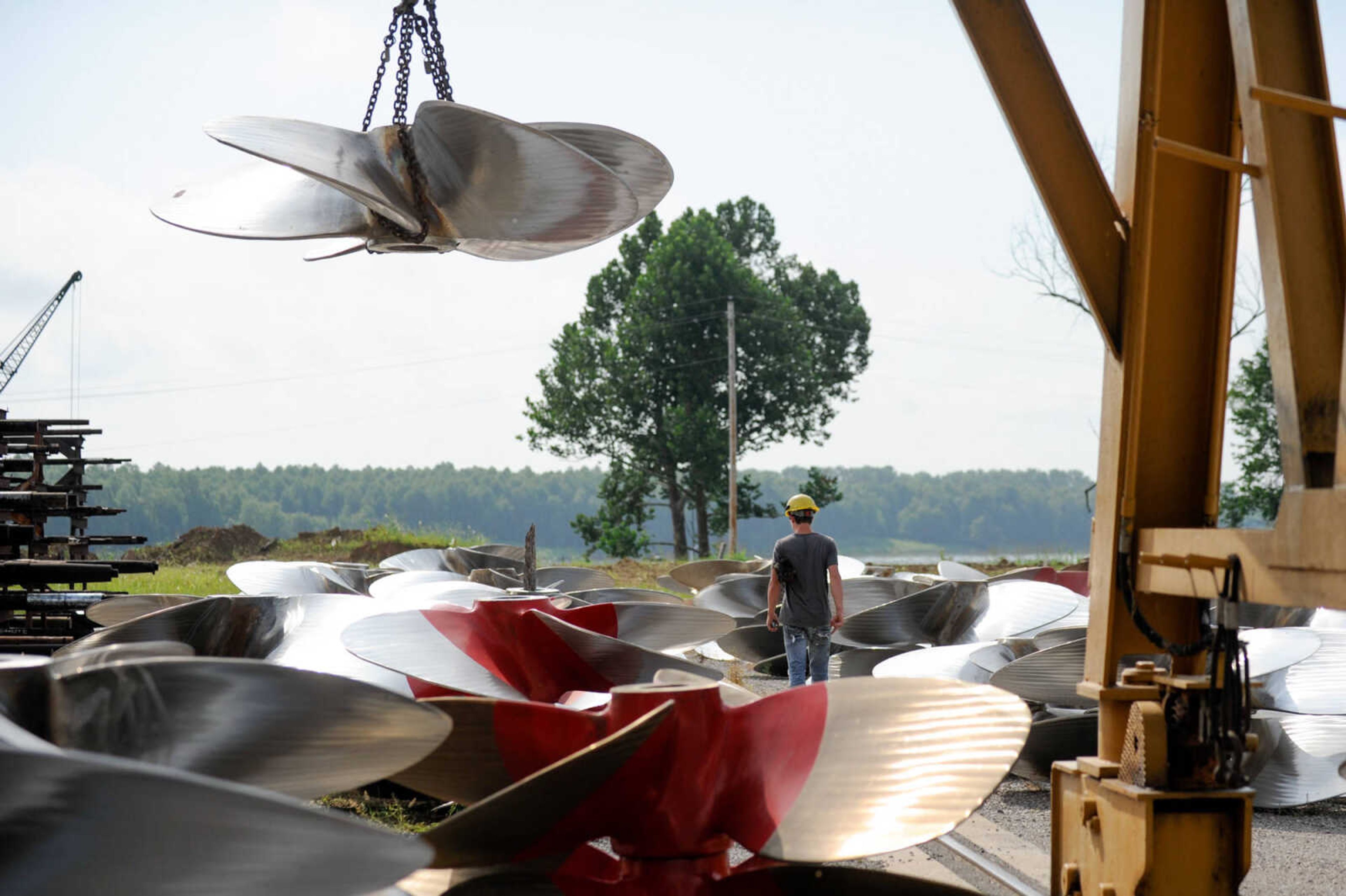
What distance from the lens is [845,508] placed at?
273ft

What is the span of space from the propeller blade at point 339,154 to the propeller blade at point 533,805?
2.33 meters

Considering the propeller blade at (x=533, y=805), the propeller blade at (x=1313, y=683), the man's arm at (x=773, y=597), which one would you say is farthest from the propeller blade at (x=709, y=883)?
the man's arm at (x=773, y=597)

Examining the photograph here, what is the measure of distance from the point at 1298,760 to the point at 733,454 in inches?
1204

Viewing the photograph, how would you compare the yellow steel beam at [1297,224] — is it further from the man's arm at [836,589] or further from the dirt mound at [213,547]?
the dirt mound at [213,547]

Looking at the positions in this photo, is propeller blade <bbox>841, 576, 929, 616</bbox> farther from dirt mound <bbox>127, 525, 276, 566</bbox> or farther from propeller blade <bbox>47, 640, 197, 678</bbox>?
dirt mound <bbox>127, 525, 276, 566</bbox>

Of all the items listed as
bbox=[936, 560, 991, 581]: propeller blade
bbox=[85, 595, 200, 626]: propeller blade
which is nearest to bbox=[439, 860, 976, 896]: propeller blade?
bbox=[85, 595, 200, 626]: propeller blade

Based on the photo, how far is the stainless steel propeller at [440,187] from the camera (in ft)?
14.3

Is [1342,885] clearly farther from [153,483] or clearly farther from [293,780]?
[153,483]

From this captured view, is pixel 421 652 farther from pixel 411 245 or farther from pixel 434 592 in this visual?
pixel 434 592

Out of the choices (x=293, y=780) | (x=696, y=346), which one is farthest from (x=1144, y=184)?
(x=696, y=346)

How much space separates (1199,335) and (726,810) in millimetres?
2035

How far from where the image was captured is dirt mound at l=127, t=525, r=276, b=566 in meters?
32.3

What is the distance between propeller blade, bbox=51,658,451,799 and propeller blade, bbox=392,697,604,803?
74 cm

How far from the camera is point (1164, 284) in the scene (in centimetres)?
371
